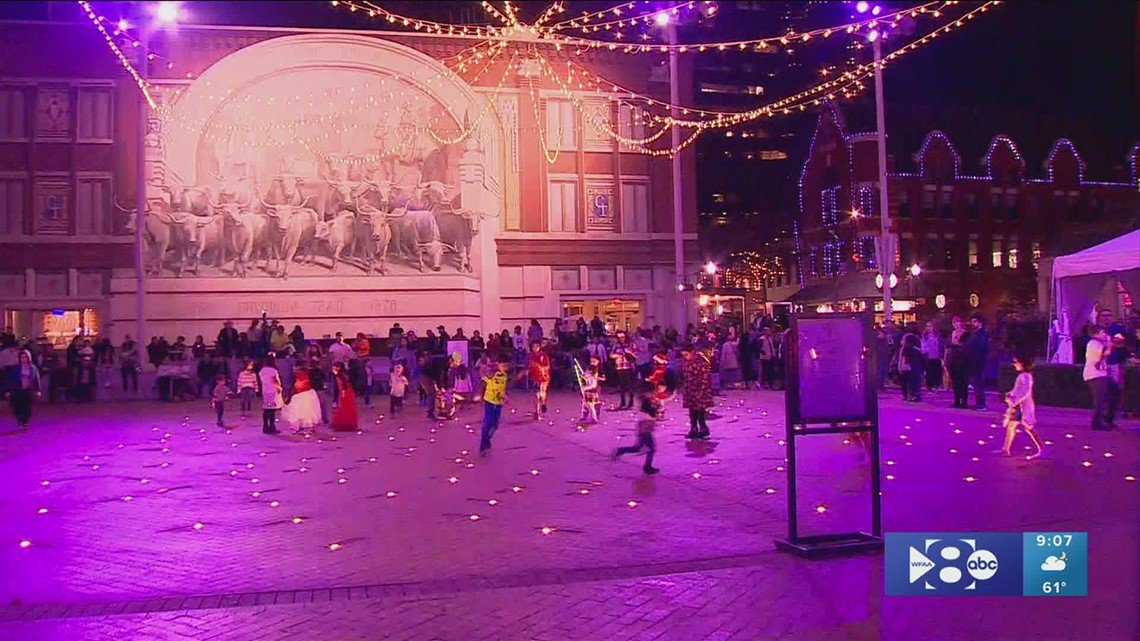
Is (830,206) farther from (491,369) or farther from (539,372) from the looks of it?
(491,369)

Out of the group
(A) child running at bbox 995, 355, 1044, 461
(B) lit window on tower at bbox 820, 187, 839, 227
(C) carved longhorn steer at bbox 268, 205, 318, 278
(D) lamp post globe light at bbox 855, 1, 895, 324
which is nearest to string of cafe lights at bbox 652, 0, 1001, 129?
(D) lamp post globe light at bbox 855, 1, 895, 324

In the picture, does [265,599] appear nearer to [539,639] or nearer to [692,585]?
[539,639]

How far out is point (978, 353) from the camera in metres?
17.2

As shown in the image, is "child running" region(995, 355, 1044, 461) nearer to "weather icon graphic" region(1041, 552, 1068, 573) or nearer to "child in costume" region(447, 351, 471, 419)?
"weather icon graphic" region(1041, 552, 1068, 573)

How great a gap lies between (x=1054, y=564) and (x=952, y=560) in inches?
22.0

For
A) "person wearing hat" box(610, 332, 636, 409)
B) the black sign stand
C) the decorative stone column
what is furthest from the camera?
the decorative stone column

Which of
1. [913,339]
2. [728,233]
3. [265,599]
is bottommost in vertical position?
[265,599]

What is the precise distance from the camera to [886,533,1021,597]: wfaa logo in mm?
4992

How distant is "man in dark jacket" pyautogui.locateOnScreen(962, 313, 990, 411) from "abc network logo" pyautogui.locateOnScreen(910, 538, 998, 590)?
1278 cm

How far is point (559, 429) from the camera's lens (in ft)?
52.2

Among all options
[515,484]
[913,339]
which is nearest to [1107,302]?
[913,339]

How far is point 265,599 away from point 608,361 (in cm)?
1826

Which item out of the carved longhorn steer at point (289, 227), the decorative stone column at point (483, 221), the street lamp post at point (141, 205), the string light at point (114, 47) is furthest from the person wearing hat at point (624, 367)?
the street lamp post at point (141, 205)

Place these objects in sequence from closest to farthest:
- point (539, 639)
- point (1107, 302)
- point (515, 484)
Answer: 1. point (539, 639)
2. point (515, 484)
3. point (1107, 302)
